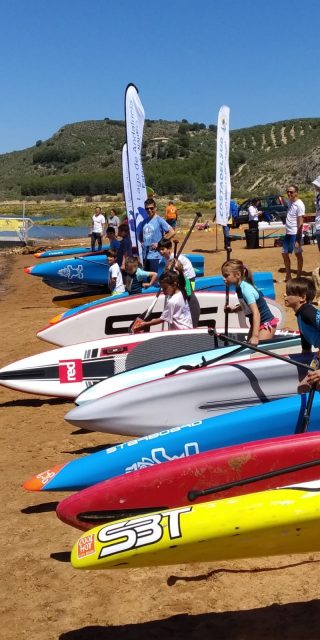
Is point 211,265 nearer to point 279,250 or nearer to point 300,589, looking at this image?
point 279,250

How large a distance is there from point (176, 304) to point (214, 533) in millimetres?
4624

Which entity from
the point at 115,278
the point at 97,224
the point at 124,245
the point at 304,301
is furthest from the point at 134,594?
the point at 97,224

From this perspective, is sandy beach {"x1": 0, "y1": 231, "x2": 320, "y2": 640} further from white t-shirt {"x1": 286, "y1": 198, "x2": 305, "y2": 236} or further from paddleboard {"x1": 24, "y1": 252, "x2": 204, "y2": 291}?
paddleboard {"x1": 24, "y1": 252, "x2": 204, "y2": 291}

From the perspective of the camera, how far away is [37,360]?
336 inches

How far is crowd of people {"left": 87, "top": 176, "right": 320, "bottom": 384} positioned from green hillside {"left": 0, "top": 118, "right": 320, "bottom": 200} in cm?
4669

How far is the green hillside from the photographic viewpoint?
69.9 meters

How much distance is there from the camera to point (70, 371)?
8492 millimetres

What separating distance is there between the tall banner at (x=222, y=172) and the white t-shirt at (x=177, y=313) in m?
7.15

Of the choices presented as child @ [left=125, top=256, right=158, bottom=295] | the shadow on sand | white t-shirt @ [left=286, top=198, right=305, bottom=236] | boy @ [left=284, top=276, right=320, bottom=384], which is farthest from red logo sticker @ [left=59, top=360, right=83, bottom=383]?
white t-shirt @ [left=286, top=198, right=305, bottom=236]

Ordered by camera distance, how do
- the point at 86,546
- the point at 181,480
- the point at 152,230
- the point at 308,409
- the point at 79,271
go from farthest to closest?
the point at 79,271 < the point at 152,230 < the point at 308,409 < the point at 181,480 < the point at 86,546

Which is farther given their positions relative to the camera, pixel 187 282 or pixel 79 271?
pixel 79 271

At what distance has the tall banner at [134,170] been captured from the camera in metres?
11.3

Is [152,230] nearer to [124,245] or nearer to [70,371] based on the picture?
[124,245]

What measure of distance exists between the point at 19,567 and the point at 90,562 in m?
1.24
